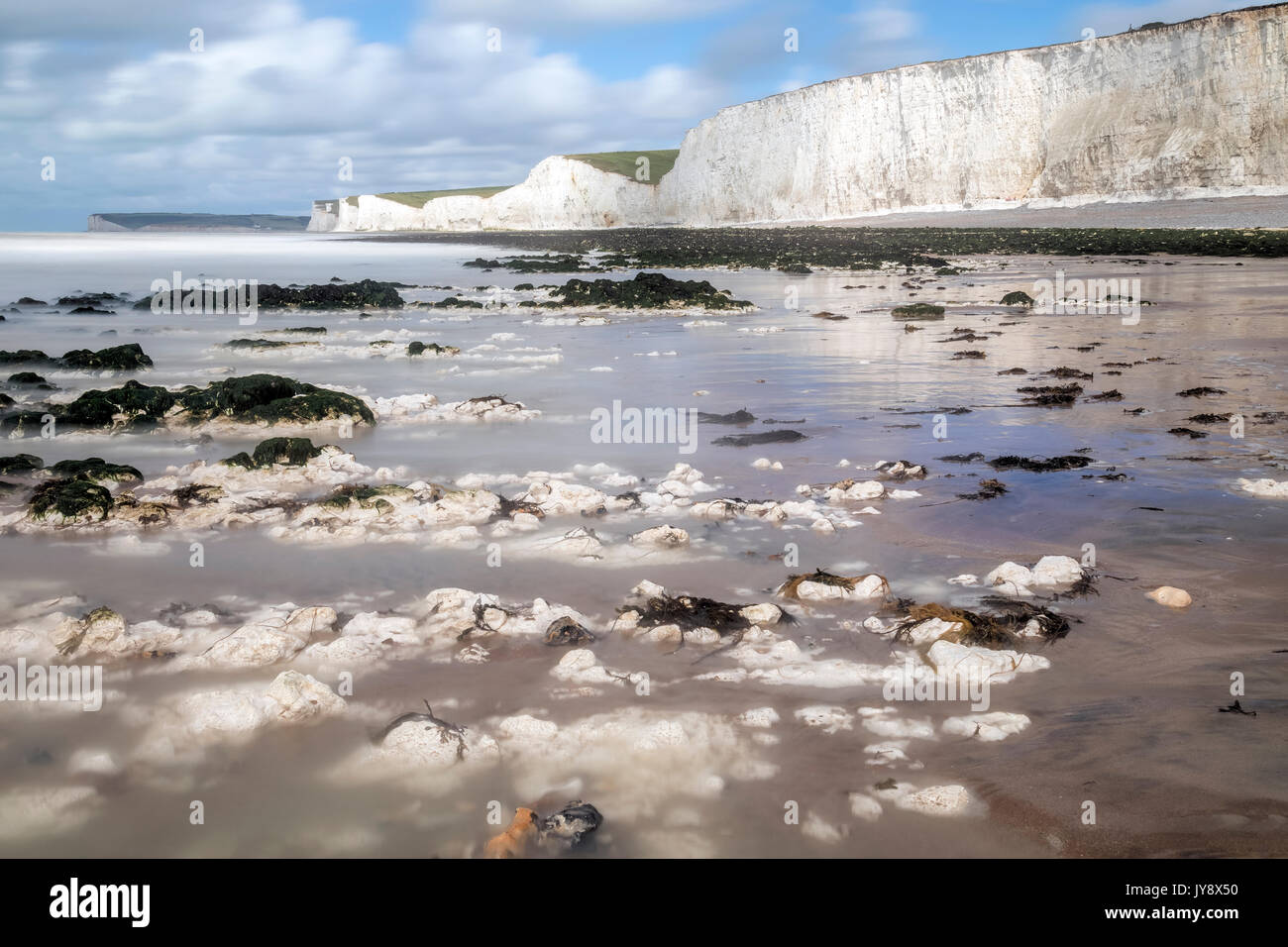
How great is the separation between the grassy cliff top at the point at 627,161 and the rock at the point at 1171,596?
11288 cm

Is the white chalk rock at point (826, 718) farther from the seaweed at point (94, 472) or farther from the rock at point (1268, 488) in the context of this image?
the seaweed at point (94, 472)

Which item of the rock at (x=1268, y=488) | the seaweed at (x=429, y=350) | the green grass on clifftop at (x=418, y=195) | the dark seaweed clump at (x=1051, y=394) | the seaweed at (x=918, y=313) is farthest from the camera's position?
the green grass on clifftop at (x=418, y=195)

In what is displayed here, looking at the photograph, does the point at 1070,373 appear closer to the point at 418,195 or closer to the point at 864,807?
the point at 864,807

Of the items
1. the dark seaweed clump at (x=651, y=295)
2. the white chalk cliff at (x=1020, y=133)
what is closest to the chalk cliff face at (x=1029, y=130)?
the white chalk cliff at (x=1020, y=133)

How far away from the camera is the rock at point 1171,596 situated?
4547 millimetres

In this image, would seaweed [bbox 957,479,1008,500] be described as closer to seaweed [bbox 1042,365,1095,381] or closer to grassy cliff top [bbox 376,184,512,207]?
seaweed [bbox 1042,365,1095,381]

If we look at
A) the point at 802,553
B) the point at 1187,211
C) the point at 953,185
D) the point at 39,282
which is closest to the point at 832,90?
the point at 953,185

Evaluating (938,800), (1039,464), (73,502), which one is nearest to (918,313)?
(1039,464)

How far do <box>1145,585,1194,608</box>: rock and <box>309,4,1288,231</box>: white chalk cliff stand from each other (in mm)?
66249

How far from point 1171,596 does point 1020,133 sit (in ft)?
246

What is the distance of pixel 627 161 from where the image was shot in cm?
12044

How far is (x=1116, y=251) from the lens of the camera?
36.9 m
